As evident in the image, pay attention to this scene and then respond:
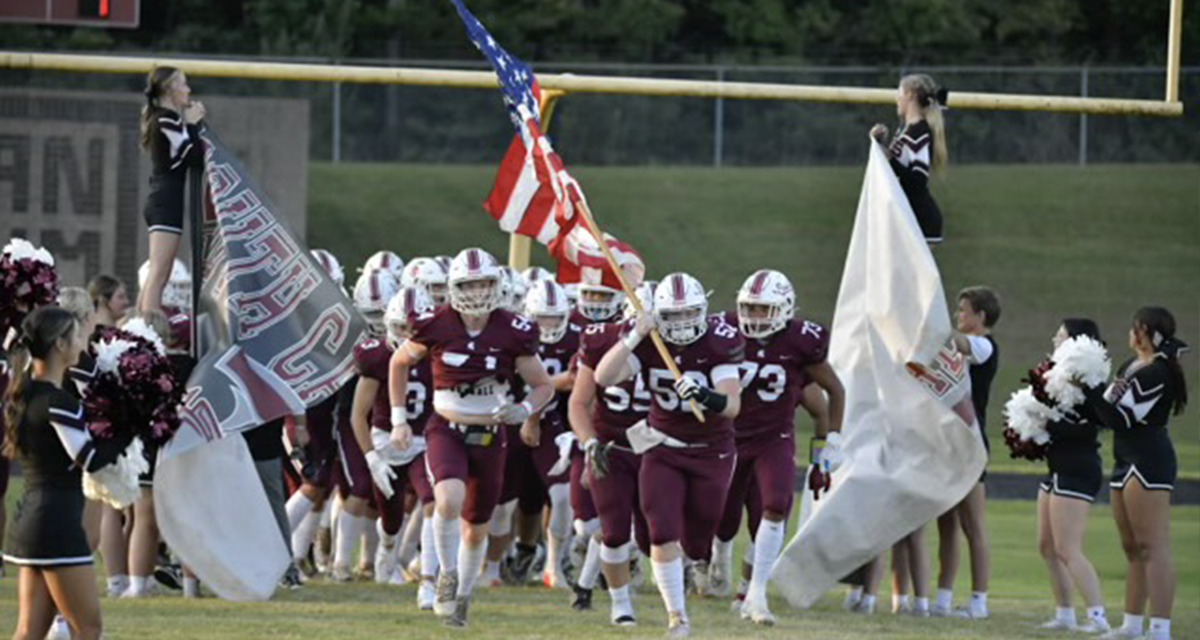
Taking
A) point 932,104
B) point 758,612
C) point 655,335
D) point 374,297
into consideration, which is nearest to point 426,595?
point 758,612

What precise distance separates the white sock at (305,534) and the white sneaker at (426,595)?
5.31ft

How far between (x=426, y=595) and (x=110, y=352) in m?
3.39

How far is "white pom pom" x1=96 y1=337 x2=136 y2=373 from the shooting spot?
9.78 m

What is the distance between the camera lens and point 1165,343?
40.5 ft

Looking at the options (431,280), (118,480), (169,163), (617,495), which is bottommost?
(617,495)

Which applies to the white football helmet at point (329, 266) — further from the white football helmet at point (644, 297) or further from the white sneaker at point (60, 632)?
the white sneaker at point (60, 632)

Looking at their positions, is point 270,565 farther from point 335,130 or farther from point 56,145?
point 335,130

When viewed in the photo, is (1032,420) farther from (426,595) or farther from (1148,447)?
(426,595)

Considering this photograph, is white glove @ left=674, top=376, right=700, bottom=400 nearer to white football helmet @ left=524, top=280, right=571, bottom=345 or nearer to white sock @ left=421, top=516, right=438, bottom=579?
white sock @ left=421, top=516, right=438, bottom=579

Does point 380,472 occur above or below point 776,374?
below

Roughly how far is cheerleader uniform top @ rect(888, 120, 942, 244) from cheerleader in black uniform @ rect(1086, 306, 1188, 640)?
4.46 feet

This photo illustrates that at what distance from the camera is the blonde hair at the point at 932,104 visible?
12.6m

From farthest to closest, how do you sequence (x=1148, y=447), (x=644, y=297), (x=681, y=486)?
(x=644, y=297)
(x=1148, y=447)
(x=681, y=486)

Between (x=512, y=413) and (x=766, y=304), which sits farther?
(x=766, y=304)
